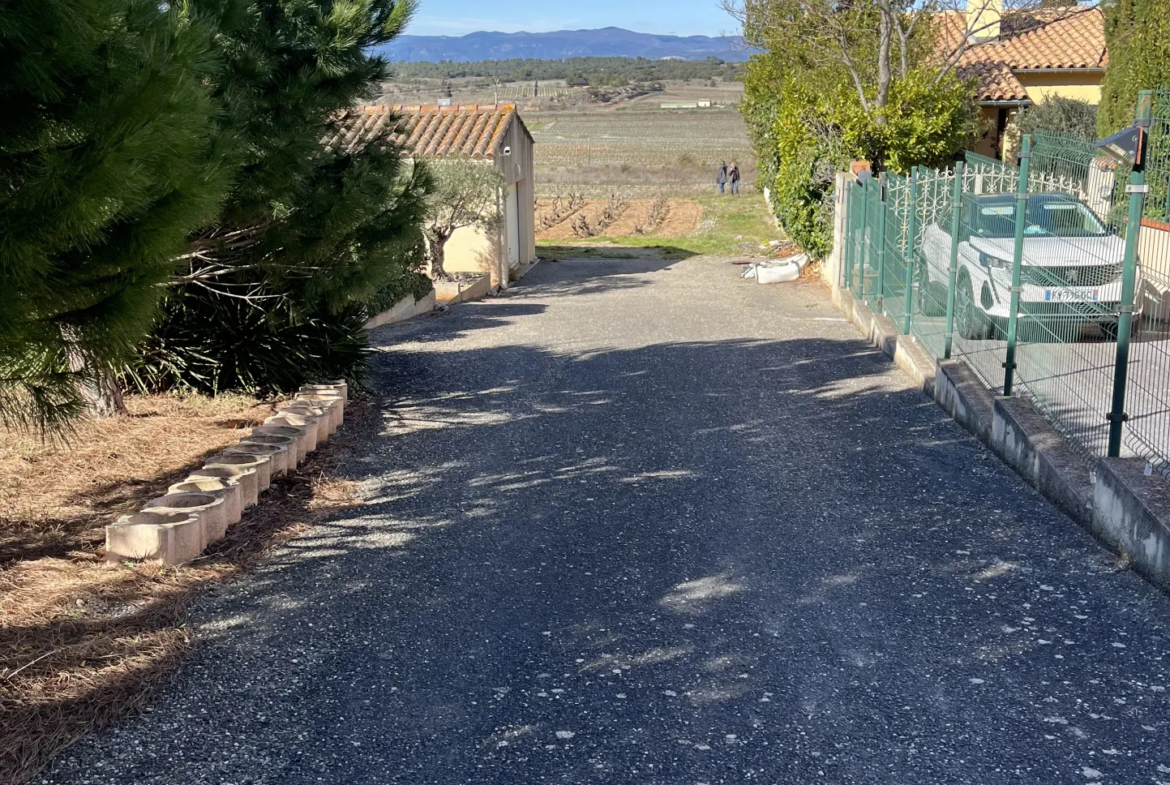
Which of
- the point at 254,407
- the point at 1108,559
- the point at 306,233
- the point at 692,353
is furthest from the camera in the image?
the point at 692,353

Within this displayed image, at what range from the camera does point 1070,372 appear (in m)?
7.28

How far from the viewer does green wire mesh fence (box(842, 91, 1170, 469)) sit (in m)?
6.40

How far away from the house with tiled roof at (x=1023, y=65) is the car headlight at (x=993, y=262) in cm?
1868

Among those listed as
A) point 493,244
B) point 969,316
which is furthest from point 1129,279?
point 493,244

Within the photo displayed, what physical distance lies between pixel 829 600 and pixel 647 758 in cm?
179

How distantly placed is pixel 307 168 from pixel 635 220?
33157mm

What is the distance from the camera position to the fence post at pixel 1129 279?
597 centimetres

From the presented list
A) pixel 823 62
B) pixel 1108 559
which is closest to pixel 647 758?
pixel 1108 559

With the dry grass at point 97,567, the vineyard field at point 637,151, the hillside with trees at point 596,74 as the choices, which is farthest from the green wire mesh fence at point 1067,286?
the hillside with trees at point 596,74

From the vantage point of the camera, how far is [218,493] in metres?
6.66

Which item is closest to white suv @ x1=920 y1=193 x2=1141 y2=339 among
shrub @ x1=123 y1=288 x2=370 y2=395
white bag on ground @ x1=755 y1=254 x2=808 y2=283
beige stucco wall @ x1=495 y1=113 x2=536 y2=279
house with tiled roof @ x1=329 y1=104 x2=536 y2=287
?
shrub @ x1=123 y1=288 x2=370 y2=395

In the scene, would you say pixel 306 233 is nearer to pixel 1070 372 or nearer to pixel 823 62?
pixel 1070 372

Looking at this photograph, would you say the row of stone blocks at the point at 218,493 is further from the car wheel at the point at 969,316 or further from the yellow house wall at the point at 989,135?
the yellow house wall at the point at 989,135

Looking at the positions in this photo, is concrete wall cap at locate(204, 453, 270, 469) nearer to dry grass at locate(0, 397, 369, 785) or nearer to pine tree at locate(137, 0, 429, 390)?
dry grass at locate(0, 397, 369, 785)
